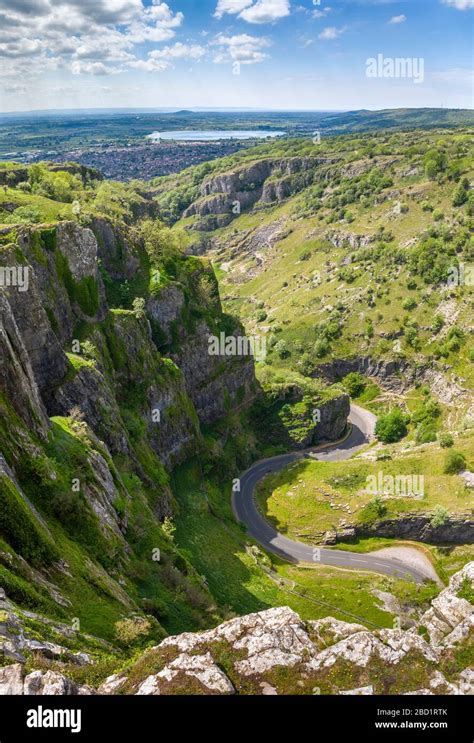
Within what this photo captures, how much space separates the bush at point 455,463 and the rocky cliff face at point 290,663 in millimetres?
72413

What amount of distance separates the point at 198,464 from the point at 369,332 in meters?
105

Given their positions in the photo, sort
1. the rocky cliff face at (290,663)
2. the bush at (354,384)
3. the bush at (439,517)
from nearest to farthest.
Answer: the rocky cliff face at (290,663)
the bush at (439,517)
the bush at (354,384)

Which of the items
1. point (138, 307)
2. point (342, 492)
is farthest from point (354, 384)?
point (138, 307)

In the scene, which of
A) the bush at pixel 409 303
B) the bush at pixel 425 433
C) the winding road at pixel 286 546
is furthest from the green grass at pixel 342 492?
the bush at pixel 409 303

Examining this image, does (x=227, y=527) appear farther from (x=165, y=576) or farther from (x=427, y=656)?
(x=427, y=656)

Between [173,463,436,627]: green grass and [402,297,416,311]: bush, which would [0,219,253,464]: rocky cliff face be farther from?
[402,297,416,311]: bush

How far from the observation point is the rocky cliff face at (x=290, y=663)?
24.1 metres

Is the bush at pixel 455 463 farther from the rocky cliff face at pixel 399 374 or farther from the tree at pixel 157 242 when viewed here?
the tree at pixel 157 242

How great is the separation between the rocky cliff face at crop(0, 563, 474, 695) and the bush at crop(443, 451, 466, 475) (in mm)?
72413

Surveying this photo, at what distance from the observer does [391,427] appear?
448ft

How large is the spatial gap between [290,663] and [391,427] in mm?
118505

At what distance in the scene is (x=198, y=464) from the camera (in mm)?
95125
